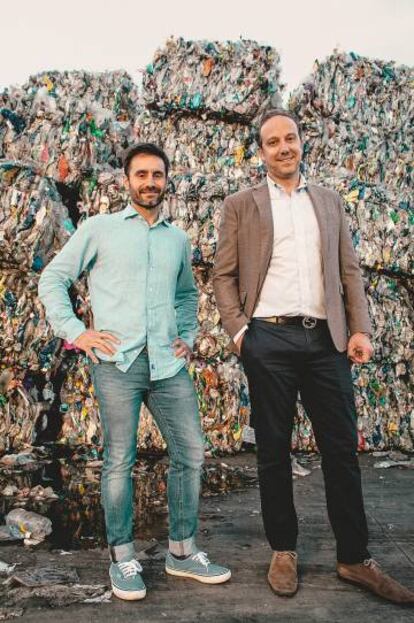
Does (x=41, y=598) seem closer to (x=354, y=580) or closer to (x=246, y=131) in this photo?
(x=354, y=580)

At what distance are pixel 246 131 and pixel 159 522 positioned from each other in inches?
123

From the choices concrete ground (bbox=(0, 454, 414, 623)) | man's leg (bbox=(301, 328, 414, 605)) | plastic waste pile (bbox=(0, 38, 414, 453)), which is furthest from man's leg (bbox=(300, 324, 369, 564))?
plastic waste pile (bbox=(0, 38, 414, 453))

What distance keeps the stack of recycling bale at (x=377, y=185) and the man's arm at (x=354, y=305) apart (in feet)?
6.82

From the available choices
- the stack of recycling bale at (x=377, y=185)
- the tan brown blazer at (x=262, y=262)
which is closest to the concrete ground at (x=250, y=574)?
the tan brown blazer at (x=262, y=262)

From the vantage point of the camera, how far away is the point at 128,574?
254 centimetres

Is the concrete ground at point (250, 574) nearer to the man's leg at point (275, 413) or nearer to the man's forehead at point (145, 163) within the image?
the man's leg at point (275, 413)

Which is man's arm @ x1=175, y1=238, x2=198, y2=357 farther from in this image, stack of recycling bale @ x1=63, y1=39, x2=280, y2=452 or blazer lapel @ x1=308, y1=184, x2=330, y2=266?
stack of recycling bale @ x1=63, y1=39, x2=280, y2=452

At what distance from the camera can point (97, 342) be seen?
2.56 m

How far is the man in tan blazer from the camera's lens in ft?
8.79

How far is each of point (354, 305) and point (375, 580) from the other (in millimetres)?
1155

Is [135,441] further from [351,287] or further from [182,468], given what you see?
[351,287]

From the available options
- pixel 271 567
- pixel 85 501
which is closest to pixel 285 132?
pixel 271 567

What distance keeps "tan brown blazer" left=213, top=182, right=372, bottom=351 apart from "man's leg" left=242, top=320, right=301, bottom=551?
0.46 ft

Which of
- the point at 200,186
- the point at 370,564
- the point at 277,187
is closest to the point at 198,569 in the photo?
the point at 370,564
